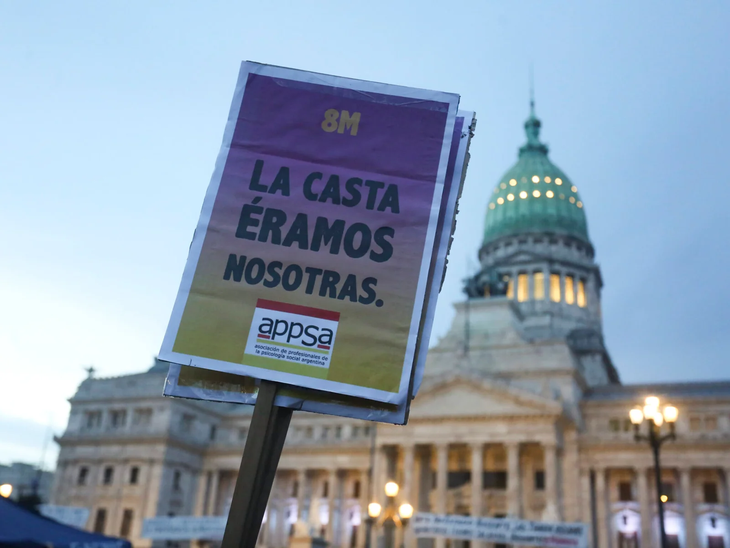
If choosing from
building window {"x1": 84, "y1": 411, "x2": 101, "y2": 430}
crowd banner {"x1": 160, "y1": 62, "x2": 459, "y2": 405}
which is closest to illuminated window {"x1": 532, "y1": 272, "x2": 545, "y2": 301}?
building window {"x1": 84, "y1": 411, "x2": 101, "y2": 430}

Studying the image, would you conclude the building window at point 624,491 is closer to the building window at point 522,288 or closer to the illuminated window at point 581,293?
the building window at point 522,288

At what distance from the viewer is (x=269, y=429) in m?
6.95

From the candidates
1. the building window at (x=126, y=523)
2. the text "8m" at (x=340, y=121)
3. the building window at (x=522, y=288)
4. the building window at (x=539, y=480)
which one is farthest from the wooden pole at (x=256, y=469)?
the building window at (x=522, y=288)

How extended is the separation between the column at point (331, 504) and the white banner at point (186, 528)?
20219 mm

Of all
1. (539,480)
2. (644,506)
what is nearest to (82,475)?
(539,480)

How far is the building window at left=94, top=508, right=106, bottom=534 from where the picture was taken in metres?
72.2

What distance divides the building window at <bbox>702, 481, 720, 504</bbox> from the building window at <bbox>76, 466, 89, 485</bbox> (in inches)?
2372

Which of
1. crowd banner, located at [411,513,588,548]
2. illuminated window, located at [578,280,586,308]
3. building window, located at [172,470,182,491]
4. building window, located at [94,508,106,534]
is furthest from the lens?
illuminated window, located at [578,280,586,308]

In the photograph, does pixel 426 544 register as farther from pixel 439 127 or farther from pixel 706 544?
pixel 439 127

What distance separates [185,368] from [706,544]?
2413 inches

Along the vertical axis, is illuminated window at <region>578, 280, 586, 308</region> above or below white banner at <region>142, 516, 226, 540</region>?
above

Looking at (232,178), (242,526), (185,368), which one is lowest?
(242,526)

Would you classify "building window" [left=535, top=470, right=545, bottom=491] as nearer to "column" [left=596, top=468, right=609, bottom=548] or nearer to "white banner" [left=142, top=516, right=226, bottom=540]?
"column" [left=596, top=468, right=609, bottom=548]

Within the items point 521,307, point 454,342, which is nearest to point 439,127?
point 454,342
